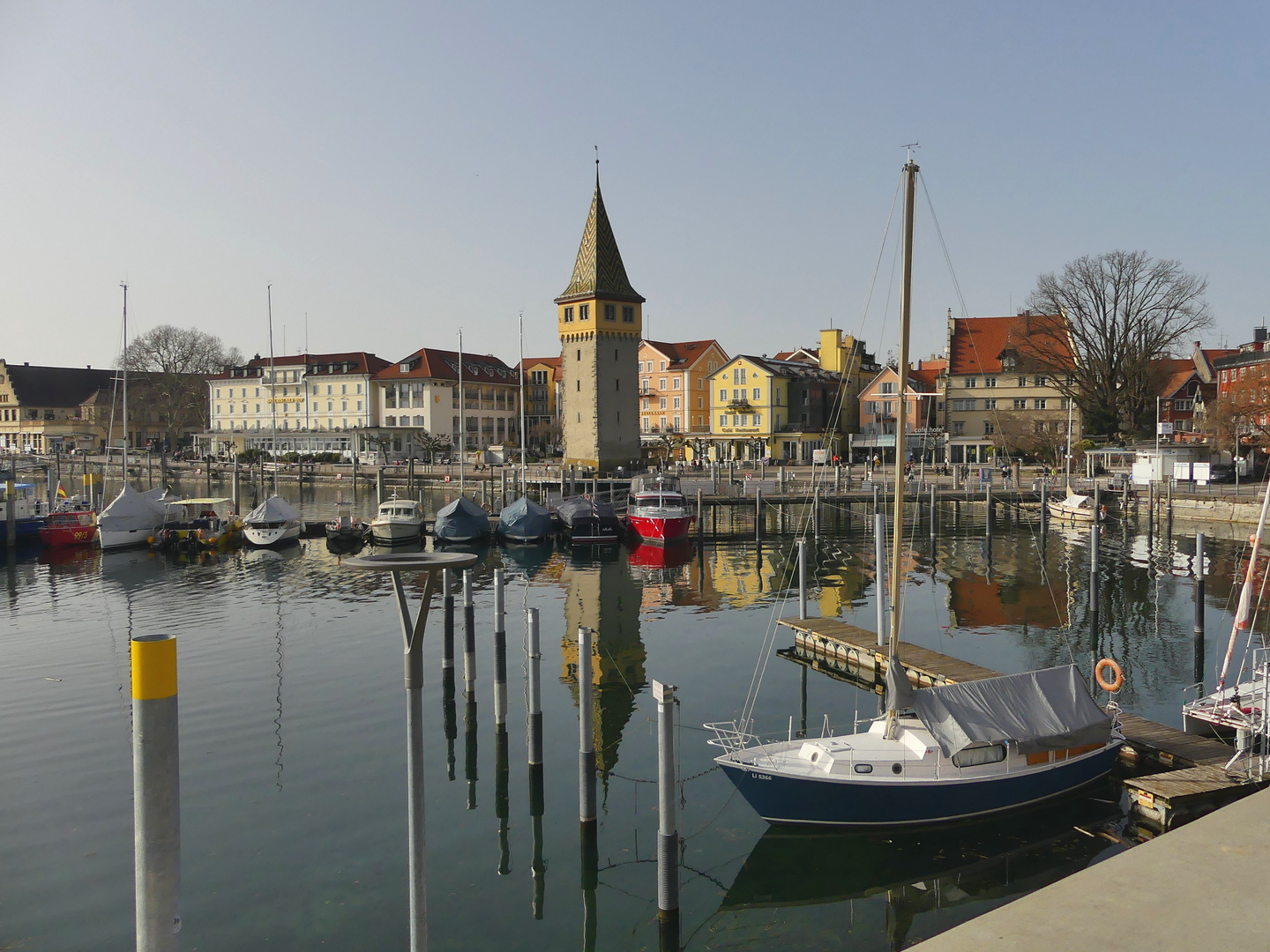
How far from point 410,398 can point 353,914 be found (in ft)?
339

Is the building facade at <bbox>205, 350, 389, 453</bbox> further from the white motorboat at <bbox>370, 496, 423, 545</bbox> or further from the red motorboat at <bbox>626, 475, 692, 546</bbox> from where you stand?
the red motorboat at <bbox>626, 475, 692, 546</bbox>

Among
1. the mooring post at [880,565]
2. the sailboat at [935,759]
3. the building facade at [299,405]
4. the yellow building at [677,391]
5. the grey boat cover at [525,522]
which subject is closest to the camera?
the sailboat at [935,759]

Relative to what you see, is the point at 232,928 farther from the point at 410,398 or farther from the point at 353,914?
the point at 410,398

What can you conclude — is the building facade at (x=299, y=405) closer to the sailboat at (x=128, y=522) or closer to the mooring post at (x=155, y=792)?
the sailboat at (x=128, y=522)

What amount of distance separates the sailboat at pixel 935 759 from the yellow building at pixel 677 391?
3367 inches

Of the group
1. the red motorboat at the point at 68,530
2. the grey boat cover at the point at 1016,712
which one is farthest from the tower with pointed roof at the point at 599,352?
the grey boat cover at the point at 1016,712

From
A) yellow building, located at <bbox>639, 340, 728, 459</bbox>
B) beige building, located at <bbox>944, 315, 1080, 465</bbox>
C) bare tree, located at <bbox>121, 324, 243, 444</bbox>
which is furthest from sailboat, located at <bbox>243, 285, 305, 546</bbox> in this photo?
bare tree, located at <bbox>121, 324, 243, 444</bbox>

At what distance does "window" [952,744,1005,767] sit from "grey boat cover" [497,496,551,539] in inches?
1498

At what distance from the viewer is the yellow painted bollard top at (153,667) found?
6.41 metres

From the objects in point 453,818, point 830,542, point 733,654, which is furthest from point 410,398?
point 453,818

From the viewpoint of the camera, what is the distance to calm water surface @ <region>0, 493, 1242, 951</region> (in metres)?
12.7

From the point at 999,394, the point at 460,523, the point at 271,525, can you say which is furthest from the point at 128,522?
the point at 999,394

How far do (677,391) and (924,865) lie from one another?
9205 centimetres

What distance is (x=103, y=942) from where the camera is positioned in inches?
466
